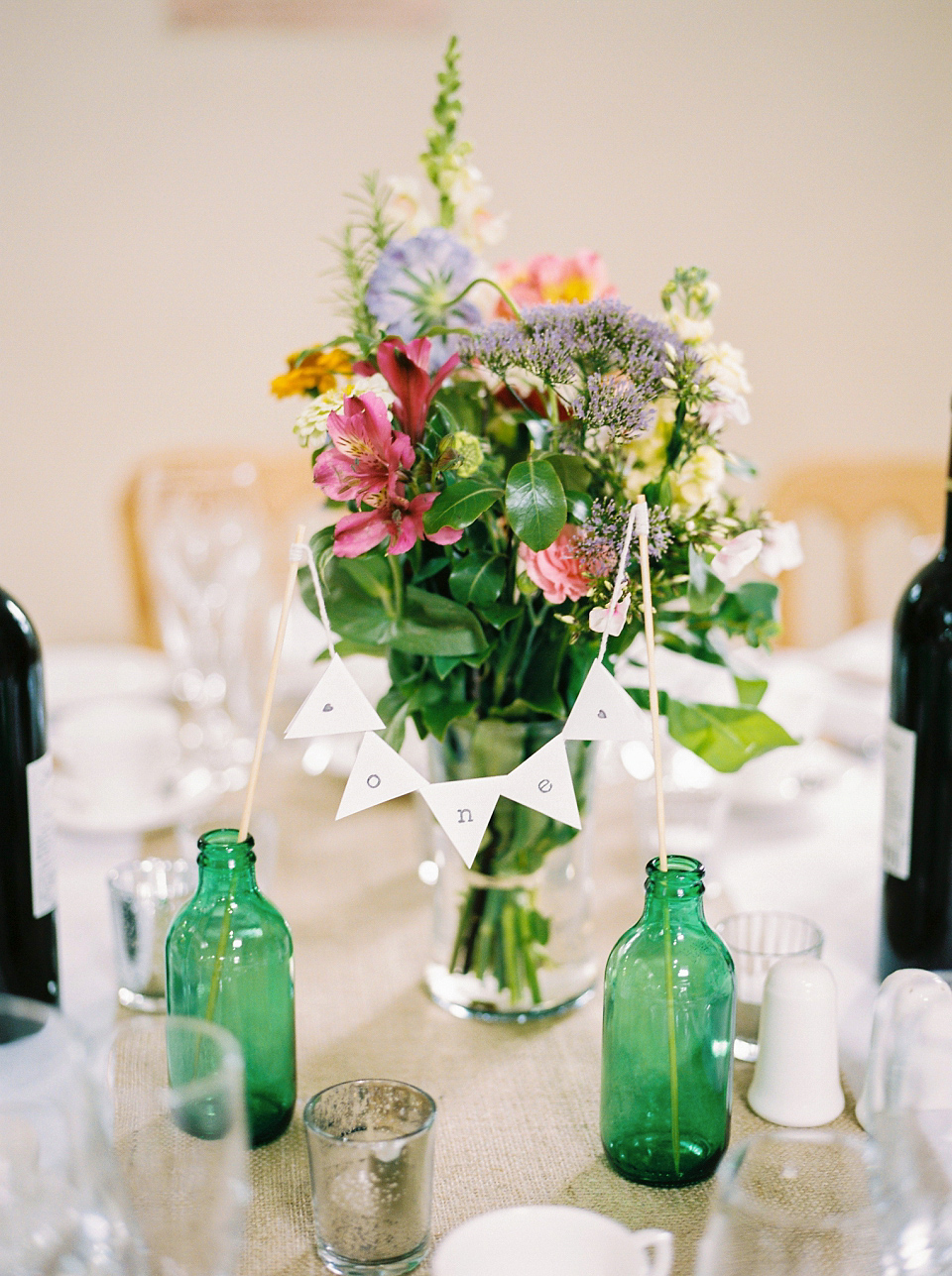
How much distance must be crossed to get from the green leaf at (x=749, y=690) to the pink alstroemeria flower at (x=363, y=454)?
31 centimetres

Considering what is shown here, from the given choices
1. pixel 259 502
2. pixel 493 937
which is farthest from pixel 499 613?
pixel 259 502

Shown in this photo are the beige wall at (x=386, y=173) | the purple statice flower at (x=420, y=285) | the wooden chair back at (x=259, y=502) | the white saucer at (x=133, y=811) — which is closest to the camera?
the purple statice flower at (x=420, y=285)

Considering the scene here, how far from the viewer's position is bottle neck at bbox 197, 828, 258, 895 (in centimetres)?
68

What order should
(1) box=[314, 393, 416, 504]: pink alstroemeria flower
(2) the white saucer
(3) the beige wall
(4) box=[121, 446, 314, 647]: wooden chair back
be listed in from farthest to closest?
(3) the beige wall → (4) box=[121, 446, 314, 647]: wooden chair back → (2) the white saucer → (1) box=[314, 393, 416, 504]: pink alstroemeria flower

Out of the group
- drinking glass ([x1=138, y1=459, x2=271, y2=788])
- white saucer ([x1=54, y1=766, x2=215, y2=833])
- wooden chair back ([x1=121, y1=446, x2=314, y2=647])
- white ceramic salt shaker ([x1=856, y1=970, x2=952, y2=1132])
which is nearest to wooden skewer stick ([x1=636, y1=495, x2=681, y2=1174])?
white ceramic salt shaker ([x1=856, y1=970, x2=952, y2=1132])

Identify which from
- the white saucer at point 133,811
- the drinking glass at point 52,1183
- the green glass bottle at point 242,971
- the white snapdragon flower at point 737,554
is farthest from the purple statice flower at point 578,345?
the white saucer at point 133,811

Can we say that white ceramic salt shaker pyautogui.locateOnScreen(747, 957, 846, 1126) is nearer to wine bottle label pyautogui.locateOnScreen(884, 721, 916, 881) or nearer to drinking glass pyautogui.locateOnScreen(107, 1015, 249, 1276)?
wine bottle label pyautogui.locateOnScreen(884, 721, 916, 881)

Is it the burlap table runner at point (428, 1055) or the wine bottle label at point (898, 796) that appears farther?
the wine bottle label at point (898, 796)

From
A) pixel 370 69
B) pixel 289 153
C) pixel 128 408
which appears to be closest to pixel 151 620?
pixel 128 408

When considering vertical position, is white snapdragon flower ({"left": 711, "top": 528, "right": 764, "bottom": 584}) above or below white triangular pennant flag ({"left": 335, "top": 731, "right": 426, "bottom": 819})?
above

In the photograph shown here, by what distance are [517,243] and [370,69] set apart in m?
0.46

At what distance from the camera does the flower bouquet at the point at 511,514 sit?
0.69 metres

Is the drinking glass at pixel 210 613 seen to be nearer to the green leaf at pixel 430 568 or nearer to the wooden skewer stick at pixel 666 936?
the green leaf at pixel 430 568

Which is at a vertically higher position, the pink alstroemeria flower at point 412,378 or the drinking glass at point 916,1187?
the pink alstroemeria flower at point 412,378
